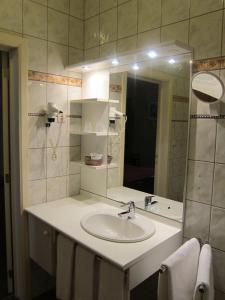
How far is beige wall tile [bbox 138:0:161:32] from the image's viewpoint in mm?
1692

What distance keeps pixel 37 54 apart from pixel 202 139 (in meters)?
1.35

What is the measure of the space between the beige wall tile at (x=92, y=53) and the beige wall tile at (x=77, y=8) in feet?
0.97

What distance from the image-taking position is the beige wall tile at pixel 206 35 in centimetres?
141

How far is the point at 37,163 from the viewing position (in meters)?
2.01

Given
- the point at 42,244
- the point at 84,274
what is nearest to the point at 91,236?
the point at 84,274

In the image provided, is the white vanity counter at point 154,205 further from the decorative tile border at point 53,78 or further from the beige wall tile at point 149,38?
the beige wall tile at point 149,38

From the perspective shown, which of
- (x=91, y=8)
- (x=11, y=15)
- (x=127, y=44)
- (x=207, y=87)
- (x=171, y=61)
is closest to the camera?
(x=207, y=87)

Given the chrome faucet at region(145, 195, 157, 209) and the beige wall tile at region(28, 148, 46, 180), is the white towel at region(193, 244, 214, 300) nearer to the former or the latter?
the chrome faucet at region(145, 195, 157, 209)

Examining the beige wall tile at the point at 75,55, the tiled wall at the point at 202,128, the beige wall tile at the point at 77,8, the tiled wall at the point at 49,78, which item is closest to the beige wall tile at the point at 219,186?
the tiled wall at the point at 202,128

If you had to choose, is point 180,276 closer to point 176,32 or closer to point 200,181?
point 200,181

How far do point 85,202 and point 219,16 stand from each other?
63.2 inches

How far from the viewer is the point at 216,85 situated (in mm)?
1399

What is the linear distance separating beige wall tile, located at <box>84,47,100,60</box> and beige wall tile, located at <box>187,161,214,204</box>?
3.91 feet

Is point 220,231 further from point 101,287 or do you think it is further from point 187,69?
point 187,69
